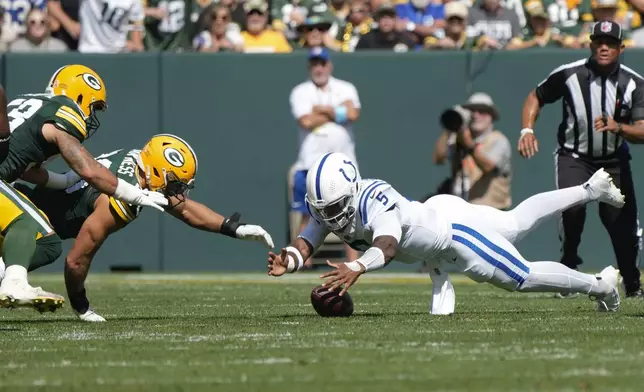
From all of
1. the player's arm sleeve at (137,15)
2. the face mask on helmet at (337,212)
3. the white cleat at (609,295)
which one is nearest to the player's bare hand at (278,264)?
the face mask on helmet at (337,212)

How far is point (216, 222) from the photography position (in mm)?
8125

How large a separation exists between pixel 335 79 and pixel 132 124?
212cm

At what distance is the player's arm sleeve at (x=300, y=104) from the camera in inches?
522

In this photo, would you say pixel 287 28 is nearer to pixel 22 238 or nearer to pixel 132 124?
pixel 132 124

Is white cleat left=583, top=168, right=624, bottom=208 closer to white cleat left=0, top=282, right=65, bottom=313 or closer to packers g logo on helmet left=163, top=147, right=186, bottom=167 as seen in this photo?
packers g logo on helmet left=163, top=147, right=186, bottom=167

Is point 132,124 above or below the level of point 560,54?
below

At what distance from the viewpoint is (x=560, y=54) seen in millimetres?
14102

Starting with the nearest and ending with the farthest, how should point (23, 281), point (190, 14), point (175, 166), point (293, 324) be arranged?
point (23, 281)
point (293, 324)
point (175, 166)
point (190, 14)

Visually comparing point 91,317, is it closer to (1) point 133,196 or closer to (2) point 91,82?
(1) point 133,196

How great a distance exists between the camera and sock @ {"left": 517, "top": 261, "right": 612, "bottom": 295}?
304 inches

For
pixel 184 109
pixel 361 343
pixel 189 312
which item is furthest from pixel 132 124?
pixel 361 343

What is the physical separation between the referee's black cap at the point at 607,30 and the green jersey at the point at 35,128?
3715mm

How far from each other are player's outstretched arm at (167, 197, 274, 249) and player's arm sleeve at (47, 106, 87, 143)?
2.63 ft

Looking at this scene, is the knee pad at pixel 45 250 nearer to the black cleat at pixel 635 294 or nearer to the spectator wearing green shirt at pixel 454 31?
the black cleat at pixel 635 294
